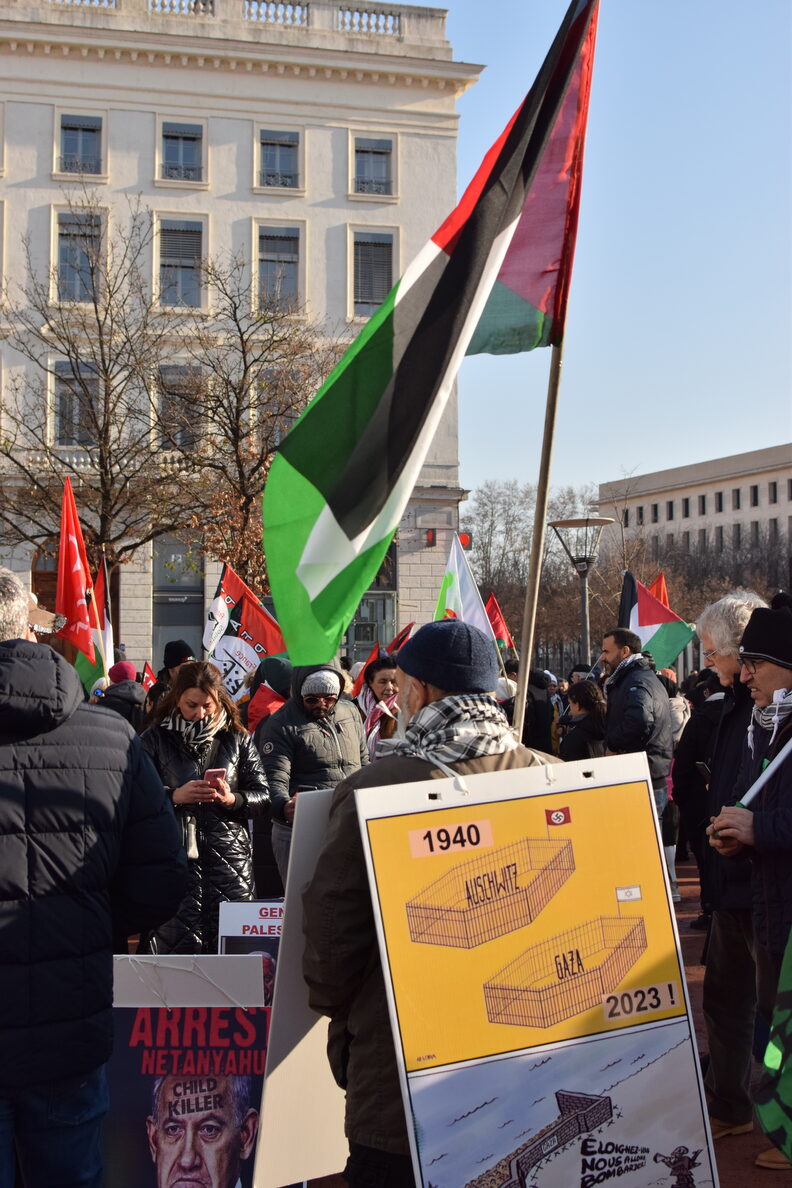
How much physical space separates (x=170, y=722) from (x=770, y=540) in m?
83.9

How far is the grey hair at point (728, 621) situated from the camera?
4926mm

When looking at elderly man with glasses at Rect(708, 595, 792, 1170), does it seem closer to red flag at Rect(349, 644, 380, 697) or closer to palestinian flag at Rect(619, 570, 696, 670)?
red flag at Rect(349, 644, 380, 697)

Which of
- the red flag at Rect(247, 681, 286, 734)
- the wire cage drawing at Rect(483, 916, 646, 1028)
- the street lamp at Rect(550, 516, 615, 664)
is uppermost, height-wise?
the street lamp at Rect(550, 516, 615, 664)

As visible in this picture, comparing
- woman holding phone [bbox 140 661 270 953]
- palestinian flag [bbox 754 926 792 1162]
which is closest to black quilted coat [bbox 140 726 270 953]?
woman holding phone [bbox 140 661 270 953]

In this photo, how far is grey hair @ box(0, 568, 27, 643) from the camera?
3115 mm

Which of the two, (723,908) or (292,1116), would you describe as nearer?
(292,1116)

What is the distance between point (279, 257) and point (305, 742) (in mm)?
29128

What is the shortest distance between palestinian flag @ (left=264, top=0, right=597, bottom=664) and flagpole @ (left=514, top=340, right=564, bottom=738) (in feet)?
1.09

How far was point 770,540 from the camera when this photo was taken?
278ft

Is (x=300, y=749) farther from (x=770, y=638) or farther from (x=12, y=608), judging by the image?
(x=12, y=608)

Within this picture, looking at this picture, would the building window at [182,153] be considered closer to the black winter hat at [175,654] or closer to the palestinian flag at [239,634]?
the palestinian flag at [239,634]

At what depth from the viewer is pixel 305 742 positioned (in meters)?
6.71

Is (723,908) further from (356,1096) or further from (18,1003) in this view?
(18,1003)

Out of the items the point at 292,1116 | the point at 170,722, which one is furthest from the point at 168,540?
the point at 292,1116
